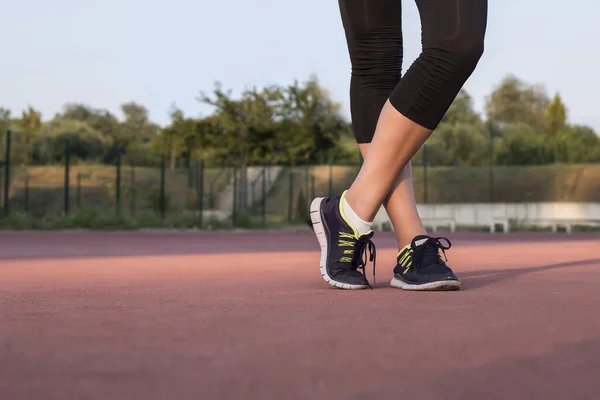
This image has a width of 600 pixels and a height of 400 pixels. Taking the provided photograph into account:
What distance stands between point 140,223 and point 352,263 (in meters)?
14.0

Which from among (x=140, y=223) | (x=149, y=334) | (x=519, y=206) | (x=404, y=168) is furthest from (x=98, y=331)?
(x=519, y=206)

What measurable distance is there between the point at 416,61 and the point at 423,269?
1.83 feet

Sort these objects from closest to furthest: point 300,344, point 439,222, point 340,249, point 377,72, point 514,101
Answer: point 300,344 < point 340,249 < point 377,72 < point 439,222 < point 514,101

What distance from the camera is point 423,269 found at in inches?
97.0

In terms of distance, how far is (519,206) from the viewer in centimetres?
1691

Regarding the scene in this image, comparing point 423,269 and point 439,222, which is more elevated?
point 423,269

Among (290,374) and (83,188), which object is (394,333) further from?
(83,188)

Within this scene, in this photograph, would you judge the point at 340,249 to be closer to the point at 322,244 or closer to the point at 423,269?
the point at 322,244

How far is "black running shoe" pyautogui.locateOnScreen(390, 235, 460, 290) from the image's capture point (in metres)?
2.43

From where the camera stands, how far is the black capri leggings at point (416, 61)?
2328 mm

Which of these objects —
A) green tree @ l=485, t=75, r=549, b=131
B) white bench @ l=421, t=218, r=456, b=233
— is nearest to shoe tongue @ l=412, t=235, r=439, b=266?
white bench @ l=421, t=218, r=456, b=233

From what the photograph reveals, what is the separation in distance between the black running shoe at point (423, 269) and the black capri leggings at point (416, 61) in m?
0.33

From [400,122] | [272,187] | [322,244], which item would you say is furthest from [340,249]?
[272,187]

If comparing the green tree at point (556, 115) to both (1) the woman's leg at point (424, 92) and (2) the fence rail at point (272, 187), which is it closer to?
(2) the fence rail at point (272, 187)
